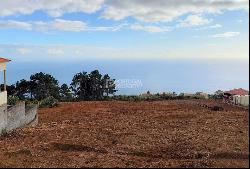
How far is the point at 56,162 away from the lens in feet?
37.9

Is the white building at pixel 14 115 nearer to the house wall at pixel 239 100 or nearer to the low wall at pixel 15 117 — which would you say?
the low wall at pixel 15 117

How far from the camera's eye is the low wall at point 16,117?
16.3 metres

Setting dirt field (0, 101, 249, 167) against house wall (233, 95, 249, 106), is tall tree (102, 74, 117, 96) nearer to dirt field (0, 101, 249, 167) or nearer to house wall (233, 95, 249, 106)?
house wall (233, 95, 249, 106)

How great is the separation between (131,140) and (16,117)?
5067mm

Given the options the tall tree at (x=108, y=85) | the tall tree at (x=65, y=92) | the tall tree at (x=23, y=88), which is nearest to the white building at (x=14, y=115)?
the tall tree at (x=23, y=88)

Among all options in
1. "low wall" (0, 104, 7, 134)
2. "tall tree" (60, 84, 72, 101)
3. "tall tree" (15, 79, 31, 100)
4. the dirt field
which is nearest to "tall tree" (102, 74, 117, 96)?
"tall tree" (60, 84, 72, 101)

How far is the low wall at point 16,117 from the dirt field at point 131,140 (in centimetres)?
37

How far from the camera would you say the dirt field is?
11.5m

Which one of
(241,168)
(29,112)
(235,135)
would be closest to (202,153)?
(235,135)

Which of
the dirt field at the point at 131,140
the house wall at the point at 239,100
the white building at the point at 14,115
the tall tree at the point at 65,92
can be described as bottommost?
the dirt field at the point at 131,140

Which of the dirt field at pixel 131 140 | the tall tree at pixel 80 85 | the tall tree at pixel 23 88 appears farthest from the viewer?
the tall tree at pixel 80 85

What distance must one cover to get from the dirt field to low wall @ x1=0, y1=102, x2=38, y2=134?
0.37 metres

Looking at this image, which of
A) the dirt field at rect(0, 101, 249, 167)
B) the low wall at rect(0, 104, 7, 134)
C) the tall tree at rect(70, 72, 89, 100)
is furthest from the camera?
the tall tree at rect(70, 72, 89, 100)

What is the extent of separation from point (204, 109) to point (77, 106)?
7053mm
